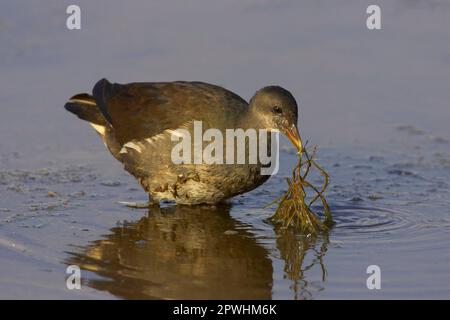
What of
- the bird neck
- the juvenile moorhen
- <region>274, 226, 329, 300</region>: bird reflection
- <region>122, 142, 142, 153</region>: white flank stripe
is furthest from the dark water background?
the bird neck

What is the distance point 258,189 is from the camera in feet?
28.7

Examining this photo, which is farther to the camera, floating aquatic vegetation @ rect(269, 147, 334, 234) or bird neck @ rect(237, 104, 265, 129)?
bird neck @ rect(237, 104, 265, 129)

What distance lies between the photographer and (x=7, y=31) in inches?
443

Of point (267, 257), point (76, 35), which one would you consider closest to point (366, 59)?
point (76, 35)

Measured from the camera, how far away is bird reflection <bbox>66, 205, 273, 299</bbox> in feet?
20.0

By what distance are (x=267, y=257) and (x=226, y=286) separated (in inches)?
→ 27.6

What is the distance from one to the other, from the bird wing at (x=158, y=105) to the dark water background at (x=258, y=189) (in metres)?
0.59

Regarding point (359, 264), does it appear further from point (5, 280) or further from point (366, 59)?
point (366, 59)

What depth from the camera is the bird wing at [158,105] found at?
8062 mm

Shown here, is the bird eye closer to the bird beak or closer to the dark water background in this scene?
the bird beak

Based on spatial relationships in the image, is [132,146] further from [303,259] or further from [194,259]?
[303,259]

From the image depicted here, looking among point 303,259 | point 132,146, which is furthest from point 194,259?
point 132,146

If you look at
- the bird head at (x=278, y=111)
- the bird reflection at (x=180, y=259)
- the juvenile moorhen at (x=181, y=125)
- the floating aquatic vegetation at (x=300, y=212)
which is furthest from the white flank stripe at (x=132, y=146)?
the floating aquatic vegetation at (x=300, y=212)

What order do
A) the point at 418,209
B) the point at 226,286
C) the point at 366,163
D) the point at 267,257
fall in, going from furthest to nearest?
the point at 366,163 < the point at 418,209 < the point at 267,257 < the point at 226,286
